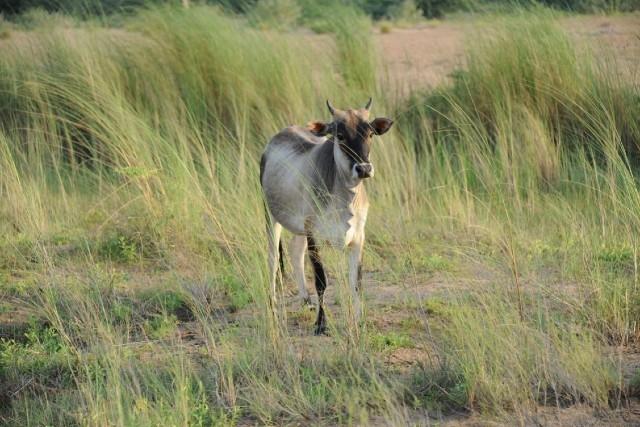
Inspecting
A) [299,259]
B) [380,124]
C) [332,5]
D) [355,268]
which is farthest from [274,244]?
[332,5]

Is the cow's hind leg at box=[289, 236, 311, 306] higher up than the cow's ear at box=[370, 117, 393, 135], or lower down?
lower down

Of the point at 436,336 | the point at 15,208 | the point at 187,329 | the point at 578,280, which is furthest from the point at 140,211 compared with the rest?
the point at 578,280

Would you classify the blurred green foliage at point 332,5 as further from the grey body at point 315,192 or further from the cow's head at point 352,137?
the cow's head at point 352,137

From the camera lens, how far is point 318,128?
533cm

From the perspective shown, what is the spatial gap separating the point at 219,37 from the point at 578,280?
17.0 ft

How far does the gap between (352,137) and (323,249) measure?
1.13 meters

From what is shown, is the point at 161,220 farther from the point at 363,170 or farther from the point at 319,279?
the point at 363,170

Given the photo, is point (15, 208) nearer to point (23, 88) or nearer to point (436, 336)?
point (23, 88)

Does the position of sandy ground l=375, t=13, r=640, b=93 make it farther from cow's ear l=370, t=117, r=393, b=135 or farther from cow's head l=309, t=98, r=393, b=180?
cow's head l=309, t=98, r=393, b=180

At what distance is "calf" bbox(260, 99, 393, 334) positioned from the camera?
5160 millimetres

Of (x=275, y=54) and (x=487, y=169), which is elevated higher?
(x=275, y=54)

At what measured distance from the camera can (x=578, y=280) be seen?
17.7 feet

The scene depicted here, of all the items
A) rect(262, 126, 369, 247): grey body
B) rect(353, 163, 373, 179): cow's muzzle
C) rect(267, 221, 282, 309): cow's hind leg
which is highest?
rect(353, 163, 373, 179): cow's muzzle

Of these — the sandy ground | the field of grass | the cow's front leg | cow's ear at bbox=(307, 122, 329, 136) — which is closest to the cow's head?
cow's ear at bbox=(307, 122, 329, 136)
